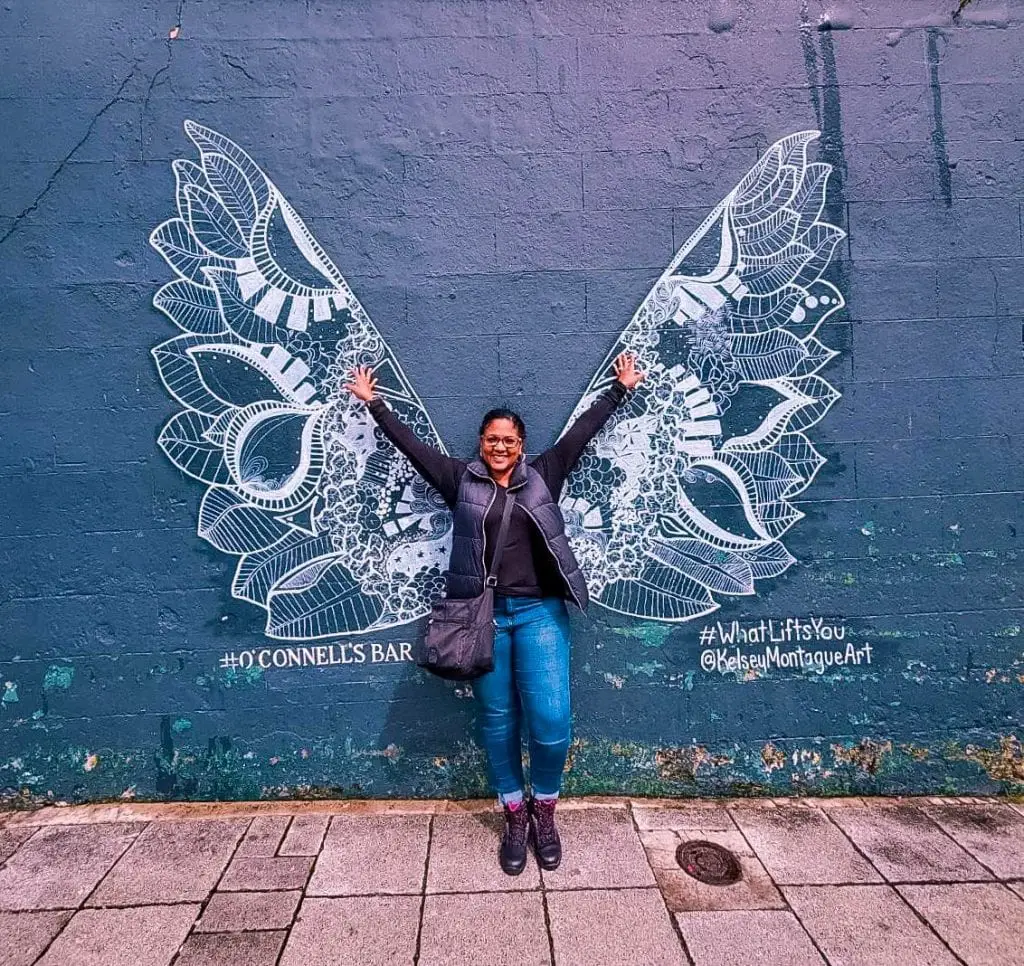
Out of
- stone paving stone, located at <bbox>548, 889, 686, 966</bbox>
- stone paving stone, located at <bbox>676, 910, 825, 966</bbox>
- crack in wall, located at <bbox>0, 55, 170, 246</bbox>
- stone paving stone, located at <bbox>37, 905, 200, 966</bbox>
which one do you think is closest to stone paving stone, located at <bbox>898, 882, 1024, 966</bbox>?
stone paving stone, located at <bbox>676, 910, 825, 966</bbox>

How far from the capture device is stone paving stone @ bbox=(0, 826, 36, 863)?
2.79m

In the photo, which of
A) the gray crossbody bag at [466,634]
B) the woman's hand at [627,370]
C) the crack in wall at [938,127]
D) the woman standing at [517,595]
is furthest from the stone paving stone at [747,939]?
the crack in wall at [938,127]

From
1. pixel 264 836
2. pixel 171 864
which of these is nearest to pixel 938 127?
pixel 264 836

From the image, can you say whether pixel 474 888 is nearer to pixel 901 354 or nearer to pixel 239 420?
pixel 239 420

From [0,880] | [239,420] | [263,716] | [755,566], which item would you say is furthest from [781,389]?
[0,880]

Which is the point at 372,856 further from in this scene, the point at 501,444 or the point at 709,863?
the point at 501,444

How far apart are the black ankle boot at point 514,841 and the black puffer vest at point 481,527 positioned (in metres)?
0.91

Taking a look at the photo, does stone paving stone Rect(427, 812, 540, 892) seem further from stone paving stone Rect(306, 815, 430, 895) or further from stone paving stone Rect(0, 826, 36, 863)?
stone paving stone Rect(0, 826, 36, 863)

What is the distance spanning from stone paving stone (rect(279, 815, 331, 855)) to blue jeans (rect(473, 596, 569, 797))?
805mm

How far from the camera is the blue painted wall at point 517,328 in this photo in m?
3.07

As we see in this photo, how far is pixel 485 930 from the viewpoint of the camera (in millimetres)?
2299

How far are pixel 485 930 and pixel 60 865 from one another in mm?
1786

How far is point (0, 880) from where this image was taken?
2.62 metres

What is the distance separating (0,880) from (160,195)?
2956 millimetres
